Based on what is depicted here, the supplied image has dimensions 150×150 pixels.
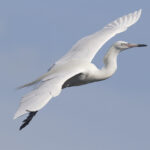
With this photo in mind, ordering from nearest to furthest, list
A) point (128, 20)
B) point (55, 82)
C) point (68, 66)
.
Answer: point (55, 82) < point (68, 66) < point (128, 20)

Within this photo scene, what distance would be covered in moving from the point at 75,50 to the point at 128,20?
3.22m

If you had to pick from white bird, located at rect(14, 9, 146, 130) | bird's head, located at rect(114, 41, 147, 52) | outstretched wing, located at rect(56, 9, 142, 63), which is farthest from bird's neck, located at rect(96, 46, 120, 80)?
outstretched wing, located at rect(56, 9, 142, 63)

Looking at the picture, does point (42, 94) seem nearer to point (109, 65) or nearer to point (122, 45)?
point (109, 65)

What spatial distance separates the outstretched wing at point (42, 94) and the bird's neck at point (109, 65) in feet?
6.72

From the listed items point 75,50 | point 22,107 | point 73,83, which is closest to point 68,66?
point 73,83

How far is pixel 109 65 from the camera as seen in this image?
24969mm

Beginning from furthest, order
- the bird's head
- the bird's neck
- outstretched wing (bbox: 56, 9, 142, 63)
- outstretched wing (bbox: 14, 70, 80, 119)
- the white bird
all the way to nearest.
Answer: outstretched wing (bbox: 56, 9, 142, 63)
the bird's head
the bird's neck
the white bird
outstretched wing (bbox: 14, 70, 80, 119)

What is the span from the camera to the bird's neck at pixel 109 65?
24797mm

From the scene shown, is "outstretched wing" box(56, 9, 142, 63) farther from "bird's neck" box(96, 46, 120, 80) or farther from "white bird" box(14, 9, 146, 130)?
"bird's neck" box(96, 46, 120, 80)

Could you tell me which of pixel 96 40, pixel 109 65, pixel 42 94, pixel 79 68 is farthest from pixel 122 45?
pixel 42 94

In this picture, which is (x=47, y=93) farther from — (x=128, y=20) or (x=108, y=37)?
(x=128, y=20)

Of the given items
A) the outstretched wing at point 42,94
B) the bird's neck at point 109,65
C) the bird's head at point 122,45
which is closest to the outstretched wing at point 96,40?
the bird's neck at point 109,65

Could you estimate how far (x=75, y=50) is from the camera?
86.7 ft

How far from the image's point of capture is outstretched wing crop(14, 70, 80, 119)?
2023 cm
